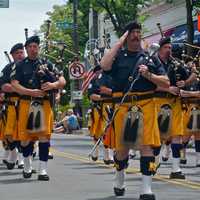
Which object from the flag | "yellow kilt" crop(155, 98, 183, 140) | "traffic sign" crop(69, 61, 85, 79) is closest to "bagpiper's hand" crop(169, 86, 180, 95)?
"yellow kilt" crop(155, 98, 183, 140)

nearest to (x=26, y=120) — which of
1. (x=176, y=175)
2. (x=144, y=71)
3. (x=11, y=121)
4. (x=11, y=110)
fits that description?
(x=11, y=121)

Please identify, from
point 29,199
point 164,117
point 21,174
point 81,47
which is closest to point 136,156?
point 21,174

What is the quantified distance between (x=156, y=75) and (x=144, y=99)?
31 centimetres

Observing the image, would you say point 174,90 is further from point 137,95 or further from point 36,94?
point 137,95

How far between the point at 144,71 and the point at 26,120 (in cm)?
347

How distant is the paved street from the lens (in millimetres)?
10359

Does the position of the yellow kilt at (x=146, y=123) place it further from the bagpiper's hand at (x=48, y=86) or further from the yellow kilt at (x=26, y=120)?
the yellow kilt at (x=26, y=120)

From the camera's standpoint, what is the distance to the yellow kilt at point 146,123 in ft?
31.6

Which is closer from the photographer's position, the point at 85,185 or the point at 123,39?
the point at 123,39

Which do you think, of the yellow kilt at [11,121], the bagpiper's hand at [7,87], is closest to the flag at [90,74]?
the bagpiper's hand at [7,87]

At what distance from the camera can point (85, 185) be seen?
1177cm

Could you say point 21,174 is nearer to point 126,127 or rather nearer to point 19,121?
point 19,121

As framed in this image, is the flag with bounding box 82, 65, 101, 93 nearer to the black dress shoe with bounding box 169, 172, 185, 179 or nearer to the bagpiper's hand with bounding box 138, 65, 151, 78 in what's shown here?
the black dress shoe with bounding box 169, 172, 185, 179

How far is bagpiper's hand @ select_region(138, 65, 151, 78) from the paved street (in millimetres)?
1516
